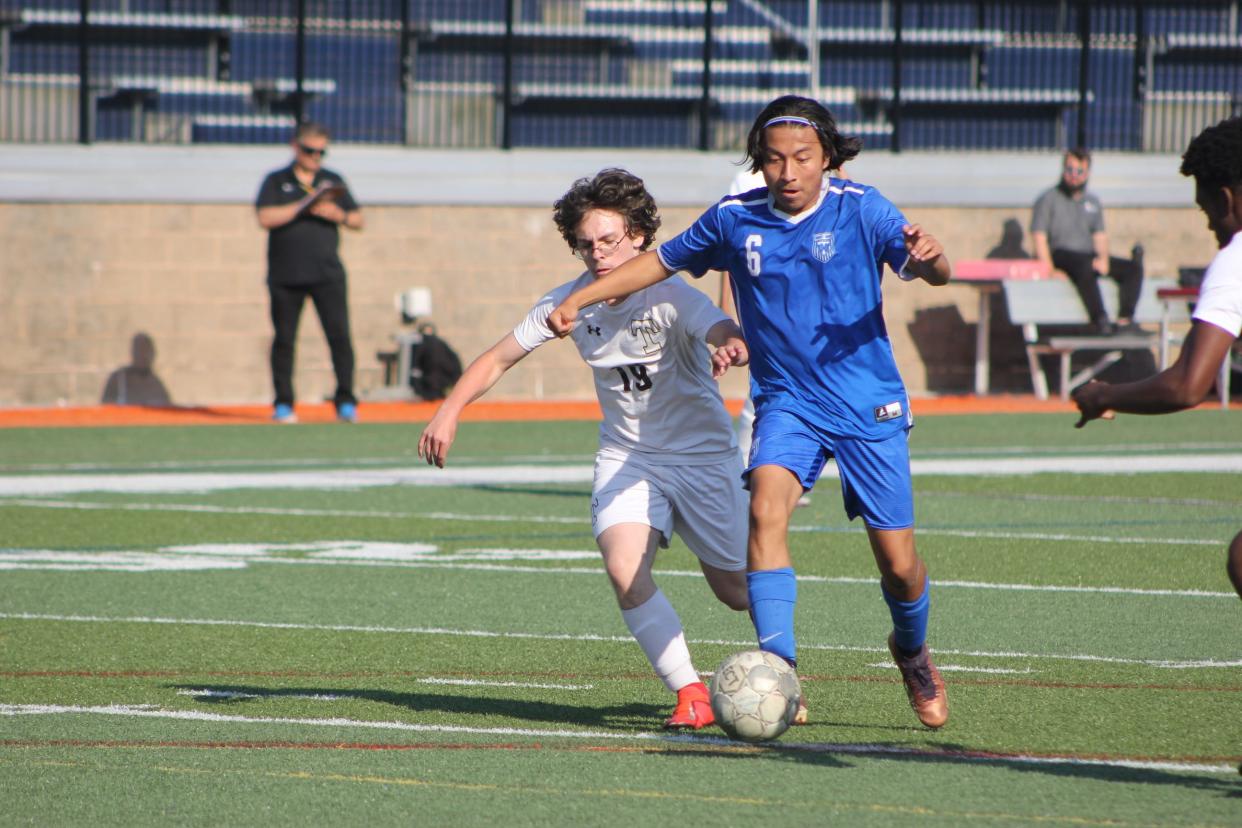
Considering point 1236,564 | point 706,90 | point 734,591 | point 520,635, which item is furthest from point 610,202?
point 706,90

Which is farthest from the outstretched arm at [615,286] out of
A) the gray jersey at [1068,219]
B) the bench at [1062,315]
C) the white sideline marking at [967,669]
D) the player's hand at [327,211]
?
the gray jersey at [1068,219]

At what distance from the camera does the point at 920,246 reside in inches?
194

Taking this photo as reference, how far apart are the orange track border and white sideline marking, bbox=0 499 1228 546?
5.89 m

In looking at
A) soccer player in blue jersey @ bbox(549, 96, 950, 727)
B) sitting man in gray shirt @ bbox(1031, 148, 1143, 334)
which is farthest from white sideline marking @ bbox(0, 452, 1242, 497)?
soccer player in blue jersey @ bbox(549, 96, 950, 727)

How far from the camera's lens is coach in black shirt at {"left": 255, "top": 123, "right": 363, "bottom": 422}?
16312 mm

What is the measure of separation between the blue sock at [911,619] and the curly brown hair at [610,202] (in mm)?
1363

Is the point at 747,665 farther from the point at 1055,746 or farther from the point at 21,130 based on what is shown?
the point at 21,130

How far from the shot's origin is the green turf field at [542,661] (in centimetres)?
440

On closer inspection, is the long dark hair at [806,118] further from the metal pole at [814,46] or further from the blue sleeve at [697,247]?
the metal pole at [814,46]

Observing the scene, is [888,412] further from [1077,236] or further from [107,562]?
[1077,236]

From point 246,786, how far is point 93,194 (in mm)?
15482

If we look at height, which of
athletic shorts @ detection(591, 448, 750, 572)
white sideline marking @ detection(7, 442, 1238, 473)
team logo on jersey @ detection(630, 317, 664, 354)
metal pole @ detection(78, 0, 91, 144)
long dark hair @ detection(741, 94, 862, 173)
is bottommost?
white sideline marking @ detection(7, 442, 1238, 473)

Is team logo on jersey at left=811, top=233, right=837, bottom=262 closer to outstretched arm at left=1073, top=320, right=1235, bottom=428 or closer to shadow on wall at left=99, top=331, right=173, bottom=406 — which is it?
outstretched arm at left=1073, top=320, right=1235, bottom=428

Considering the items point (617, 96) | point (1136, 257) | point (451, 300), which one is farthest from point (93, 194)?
point (1136, 257)
